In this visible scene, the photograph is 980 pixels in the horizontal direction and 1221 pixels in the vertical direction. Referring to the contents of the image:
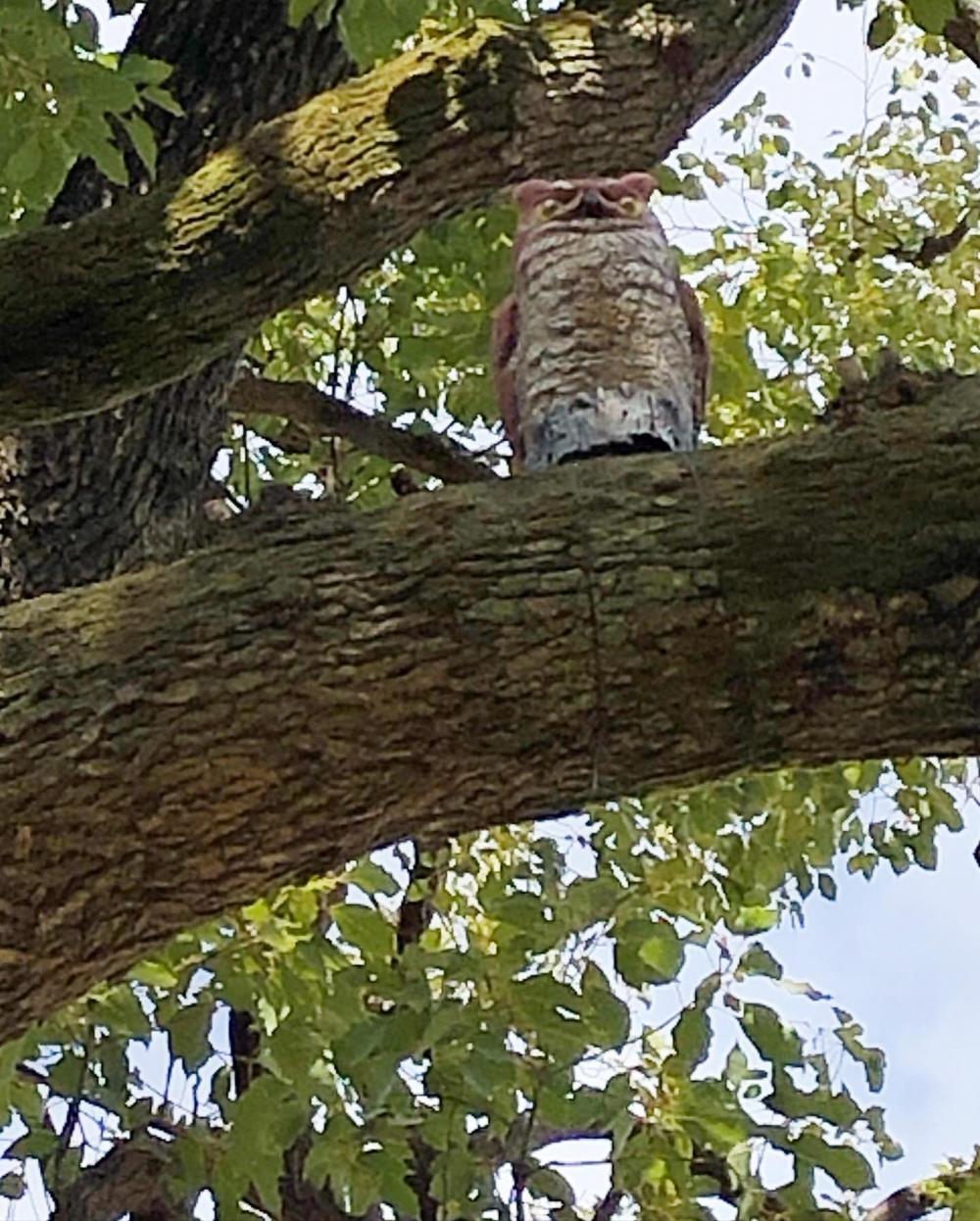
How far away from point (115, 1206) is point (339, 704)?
1612 millimetres

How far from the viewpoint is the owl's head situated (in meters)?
2.45

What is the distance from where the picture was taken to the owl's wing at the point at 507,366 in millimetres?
2436

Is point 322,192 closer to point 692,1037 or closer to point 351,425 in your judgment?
point 692,1037

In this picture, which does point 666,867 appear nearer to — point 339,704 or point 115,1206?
point 115,1206

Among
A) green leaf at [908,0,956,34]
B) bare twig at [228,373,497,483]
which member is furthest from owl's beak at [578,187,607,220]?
green leaf at [908,0,956,34]

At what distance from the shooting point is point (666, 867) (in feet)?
9.86

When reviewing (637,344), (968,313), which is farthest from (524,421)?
(968,313)

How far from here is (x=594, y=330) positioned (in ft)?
7.73

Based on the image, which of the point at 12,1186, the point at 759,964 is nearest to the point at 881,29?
the point at 759,964

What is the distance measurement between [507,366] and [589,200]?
0.24 meters

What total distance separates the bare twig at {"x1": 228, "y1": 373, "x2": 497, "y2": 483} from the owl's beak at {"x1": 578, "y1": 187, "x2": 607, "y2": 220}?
0.56 metres

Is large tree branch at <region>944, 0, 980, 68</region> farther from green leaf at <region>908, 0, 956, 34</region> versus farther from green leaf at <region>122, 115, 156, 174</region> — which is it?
green leaf at <region>122, 115, 156, 174</region>

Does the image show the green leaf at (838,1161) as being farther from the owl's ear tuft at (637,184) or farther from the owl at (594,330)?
the owl's ear tuft at (637,184)

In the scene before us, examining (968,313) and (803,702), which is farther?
(968,313)
